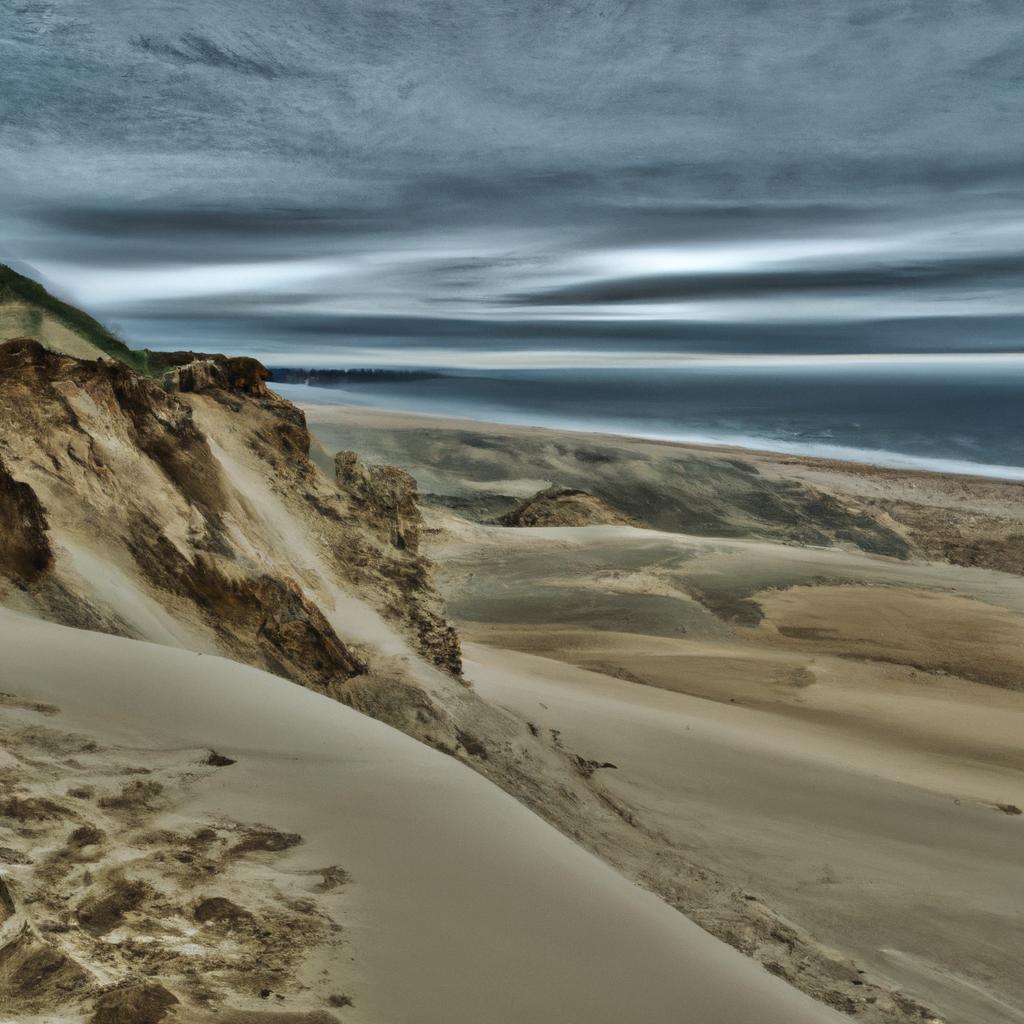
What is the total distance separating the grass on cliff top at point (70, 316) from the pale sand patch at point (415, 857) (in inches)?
345

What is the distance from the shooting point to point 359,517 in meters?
8.39

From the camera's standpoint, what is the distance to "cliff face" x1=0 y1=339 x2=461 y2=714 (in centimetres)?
472

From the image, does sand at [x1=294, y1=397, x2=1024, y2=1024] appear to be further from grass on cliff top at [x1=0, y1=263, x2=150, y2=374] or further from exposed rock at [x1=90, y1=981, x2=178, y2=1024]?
grass on cliff top at [x1=0, y1=263, x2=150, y2=374]

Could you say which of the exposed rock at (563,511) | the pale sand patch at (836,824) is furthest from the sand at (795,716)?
the exposed rock at (563,511)

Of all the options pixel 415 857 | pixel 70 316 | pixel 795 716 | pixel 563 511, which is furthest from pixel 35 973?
pixel 563 511

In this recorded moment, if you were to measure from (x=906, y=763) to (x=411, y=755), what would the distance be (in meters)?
5.85

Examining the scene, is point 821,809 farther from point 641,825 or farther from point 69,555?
point 69,555

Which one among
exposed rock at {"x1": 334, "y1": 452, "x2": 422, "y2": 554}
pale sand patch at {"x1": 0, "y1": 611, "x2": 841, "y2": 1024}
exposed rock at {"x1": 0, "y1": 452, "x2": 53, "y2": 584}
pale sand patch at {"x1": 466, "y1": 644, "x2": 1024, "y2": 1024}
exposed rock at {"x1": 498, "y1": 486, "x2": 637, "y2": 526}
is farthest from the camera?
exposed rock at {"x1": 498, "y1": 486, "x2": 637, "y2": 526}

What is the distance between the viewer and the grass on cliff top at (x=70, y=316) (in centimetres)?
1180

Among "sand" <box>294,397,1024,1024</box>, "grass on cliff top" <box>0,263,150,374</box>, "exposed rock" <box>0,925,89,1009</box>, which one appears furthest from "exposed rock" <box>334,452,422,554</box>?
"exposed rock" <box>0,925,89,1009</box>

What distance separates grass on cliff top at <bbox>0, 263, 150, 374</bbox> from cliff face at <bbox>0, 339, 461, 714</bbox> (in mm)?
5013

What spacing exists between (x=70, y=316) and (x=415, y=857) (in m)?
11.7

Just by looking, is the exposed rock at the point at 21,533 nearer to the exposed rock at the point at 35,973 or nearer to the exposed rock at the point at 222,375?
the exposed rock at the point at 35,973

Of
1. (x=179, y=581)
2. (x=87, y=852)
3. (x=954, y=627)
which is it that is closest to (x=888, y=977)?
(x=87, y=852)
